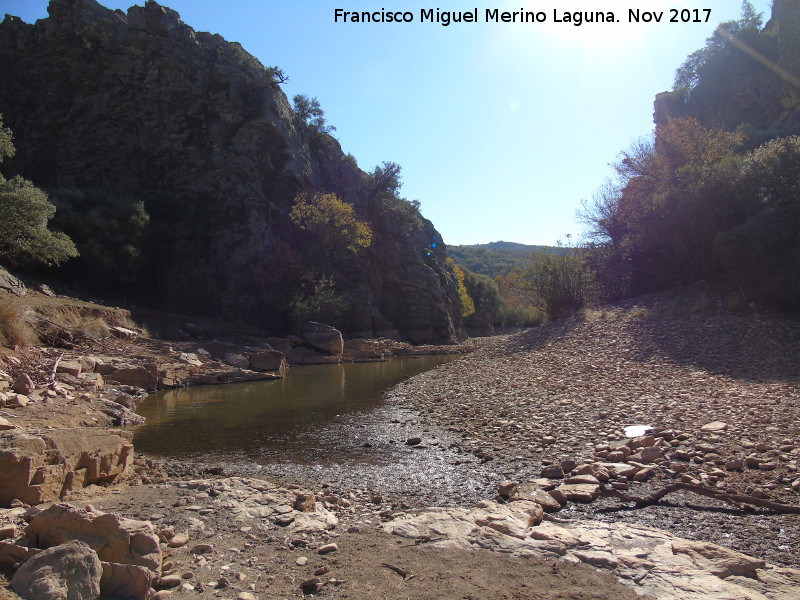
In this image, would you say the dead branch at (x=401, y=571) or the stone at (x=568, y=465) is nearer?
the dead branch at (x=401, y=571)

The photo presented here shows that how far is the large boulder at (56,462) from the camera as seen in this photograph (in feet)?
16.3

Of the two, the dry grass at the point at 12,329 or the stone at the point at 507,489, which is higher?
the dry grass at the point at 12,329

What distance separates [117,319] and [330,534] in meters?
23.5

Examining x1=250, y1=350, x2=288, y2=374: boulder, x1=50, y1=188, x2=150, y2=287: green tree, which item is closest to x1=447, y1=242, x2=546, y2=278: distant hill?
x1=50, y1=188, x2=150, y2=287: green tree

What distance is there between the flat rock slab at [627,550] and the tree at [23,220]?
21.8 metres

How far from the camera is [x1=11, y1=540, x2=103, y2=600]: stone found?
3.03 metres

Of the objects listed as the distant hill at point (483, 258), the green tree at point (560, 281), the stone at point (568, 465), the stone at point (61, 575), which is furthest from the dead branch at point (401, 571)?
the distant hill at point (483, 258)

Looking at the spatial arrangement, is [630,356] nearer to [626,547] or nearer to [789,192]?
[789,192]

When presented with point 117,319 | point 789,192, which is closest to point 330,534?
point 789,192

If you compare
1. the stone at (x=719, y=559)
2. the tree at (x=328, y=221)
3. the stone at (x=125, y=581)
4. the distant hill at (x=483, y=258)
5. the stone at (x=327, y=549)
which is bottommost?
the stone at (x=327, y=549)

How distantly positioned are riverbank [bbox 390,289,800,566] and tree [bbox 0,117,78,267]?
54.4 feet

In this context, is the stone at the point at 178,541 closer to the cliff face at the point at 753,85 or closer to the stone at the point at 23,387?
the stone at the point at 23,387

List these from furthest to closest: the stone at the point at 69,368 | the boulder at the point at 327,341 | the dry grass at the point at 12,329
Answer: the boulder at the point at 327,341
the dry grass at the point at 12,329
the stone at the point at 69,368

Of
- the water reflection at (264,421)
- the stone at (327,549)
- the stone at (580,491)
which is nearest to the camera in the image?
the stone at (327,549)
